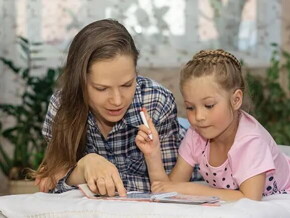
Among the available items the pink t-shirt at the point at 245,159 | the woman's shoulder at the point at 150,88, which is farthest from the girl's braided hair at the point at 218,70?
the woman's shoulder at the point at 150,88

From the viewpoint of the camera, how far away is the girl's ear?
6.66ft

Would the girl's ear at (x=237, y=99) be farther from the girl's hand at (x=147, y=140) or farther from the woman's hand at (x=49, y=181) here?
the woman's hand at (x=49, y=181)

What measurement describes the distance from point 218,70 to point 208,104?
102 mm

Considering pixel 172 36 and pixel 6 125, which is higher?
pixel 172 36

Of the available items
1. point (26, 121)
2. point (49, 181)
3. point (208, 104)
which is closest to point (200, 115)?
point (208, 104)

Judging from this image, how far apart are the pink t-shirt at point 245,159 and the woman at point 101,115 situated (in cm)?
15

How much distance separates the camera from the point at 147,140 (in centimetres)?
207

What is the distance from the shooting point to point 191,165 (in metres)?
2.19

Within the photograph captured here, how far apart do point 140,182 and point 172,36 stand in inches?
101

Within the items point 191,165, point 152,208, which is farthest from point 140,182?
point 152,208

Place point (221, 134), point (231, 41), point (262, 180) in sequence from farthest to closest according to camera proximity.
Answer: point (231, 41)
point (221, 134)
point (262, 180)

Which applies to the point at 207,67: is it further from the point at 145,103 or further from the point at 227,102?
the point at 145,103

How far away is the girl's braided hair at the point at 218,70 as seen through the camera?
79.1 inches

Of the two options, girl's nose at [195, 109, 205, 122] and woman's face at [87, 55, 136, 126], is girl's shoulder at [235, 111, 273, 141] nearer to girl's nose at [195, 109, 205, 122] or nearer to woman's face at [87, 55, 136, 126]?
girl's nose at [195, 109, 205, 122]
